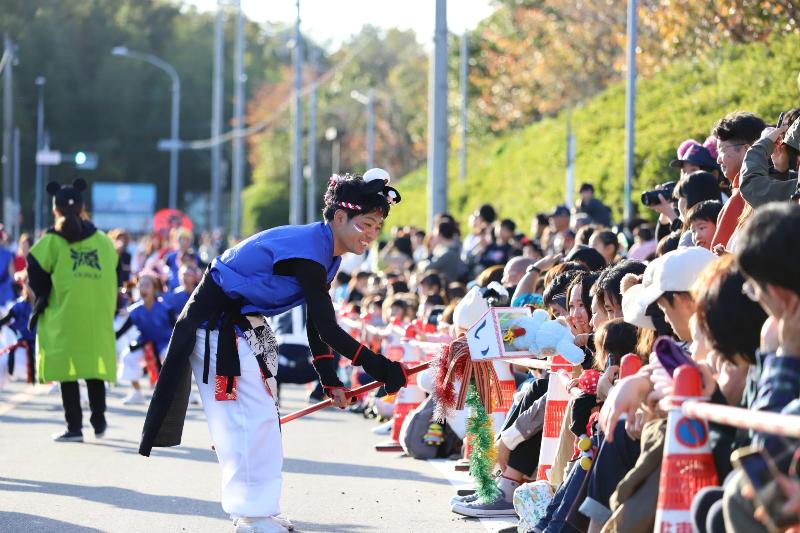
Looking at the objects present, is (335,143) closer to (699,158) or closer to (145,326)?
(145,326)

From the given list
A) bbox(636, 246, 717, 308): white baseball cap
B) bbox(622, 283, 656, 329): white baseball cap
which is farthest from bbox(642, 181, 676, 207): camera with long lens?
bbox(636, 246, 717, 308): white baseball cap

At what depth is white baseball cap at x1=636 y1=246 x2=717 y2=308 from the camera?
19.3 feet

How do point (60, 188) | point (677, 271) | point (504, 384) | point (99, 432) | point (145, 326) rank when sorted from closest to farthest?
point (677, 271) → point (504, 384) → point (60, 188) → point (99, 432) → point (145, 326)

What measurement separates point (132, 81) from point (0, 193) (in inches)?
442

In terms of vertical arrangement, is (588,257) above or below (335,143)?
below

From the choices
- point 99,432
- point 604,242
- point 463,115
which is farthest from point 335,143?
point 604,242

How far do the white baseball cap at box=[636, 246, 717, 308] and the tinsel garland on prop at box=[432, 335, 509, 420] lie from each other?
7.55 feet

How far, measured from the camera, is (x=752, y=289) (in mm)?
4848

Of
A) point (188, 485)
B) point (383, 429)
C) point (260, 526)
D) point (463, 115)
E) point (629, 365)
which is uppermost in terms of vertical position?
point (463, 115)

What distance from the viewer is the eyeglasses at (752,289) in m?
4.77

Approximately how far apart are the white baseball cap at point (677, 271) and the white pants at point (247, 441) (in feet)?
7.60

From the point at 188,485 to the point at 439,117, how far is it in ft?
38.3

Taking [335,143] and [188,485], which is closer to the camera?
[188,485]

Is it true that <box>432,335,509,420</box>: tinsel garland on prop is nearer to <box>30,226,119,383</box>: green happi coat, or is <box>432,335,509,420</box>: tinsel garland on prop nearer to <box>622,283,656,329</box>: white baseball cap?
<box>622,283,656,329</box>: white baseball cap
